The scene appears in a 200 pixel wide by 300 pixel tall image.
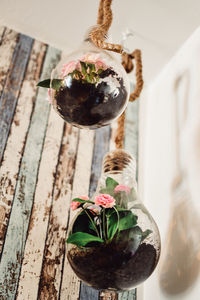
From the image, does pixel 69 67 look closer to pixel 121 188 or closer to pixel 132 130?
pixel 121 188

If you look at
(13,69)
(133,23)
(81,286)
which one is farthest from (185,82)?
(81,286)

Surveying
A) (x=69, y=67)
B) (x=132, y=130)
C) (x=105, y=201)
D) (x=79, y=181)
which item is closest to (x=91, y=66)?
(x=69, y=67)

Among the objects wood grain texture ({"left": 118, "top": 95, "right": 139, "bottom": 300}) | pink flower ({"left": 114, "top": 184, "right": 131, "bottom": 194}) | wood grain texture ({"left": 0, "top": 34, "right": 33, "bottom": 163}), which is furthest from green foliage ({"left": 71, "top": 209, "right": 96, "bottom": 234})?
wood grain texture ({"left": 118, "top": 95, "right": 139, "bottom": 300})

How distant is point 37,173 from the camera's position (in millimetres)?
1088

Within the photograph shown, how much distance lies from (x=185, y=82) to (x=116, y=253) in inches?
28.6

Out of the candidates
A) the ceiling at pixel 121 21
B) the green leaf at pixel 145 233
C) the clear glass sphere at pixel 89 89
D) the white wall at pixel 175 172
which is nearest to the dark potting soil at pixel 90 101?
the clear glass sphere at pixel 89 89

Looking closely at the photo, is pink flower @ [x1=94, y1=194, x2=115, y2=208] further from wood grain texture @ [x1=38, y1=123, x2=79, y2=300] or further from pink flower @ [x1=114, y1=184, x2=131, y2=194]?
wood grain texture @ [x1=38, y1=123, x2=79, y2=300]

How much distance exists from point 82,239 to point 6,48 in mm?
918

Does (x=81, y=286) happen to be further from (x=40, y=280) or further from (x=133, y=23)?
(x=133, y=23)

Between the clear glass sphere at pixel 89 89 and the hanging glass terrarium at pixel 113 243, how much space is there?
0.67 ft

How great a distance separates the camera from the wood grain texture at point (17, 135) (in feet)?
3.22

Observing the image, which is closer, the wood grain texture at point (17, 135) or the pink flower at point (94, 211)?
the pink flower at point (94, 211)

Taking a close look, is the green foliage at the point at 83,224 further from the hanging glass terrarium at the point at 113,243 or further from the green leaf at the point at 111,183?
the green leaf at the point at 111,183

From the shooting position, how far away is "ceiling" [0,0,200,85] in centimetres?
112
